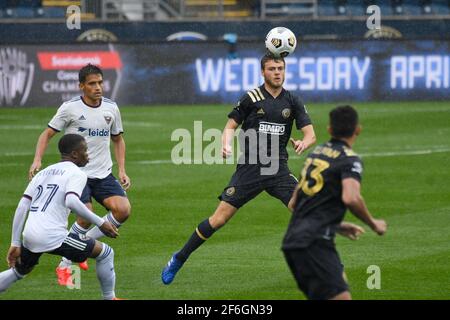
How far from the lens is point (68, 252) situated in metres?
9.69

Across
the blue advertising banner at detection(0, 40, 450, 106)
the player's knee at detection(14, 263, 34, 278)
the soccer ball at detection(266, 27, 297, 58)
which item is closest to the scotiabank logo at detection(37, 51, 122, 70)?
the blue advertising banner at detection(0, 40, 450, 106)

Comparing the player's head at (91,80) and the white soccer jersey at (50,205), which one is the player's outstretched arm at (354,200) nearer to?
the white soccer jersey at (50,205)

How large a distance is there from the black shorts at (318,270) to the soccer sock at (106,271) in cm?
245

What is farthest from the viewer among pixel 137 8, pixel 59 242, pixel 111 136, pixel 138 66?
pixel 137 8

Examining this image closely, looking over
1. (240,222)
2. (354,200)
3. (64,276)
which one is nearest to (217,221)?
(64,276)

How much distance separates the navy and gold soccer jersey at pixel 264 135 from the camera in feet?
37.9

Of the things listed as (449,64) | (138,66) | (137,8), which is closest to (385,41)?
(449,64)

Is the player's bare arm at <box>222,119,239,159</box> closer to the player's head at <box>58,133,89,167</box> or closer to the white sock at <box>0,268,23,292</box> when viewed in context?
the player's head at <box>58,133,89,167</box>

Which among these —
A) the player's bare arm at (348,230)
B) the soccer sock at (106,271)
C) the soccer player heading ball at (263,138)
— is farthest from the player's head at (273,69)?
the player's bare arm at (348,230)

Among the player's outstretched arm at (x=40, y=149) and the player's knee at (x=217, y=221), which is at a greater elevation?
the player's outstretched arm at (x=40, y=149)

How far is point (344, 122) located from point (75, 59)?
22559 mm

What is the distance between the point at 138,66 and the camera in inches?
1206

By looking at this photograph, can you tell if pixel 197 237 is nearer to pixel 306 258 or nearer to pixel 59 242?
pixel 59 242
